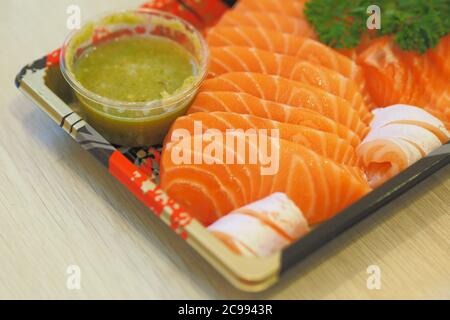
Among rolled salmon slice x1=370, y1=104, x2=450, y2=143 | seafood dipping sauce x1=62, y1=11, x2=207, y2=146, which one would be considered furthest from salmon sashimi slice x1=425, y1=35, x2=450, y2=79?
seafood dipping sauce x1=62, y1=11, x2=207, y2=146

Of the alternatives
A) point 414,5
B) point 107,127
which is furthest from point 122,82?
point 414,5

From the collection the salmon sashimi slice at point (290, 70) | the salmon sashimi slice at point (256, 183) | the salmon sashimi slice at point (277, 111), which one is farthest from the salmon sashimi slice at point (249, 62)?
the salmon sashimi slice at point (256, 183)

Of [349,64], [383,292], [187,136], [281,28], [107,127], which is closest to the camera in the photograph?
[383,292]

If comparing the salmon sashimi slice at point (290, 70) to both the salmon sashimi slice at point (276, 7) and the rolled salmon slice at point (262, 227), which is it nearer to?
the salmon sashimi slice at point (276, 7)

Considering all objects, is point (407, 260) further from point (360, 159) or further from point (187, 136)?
point (187, 136)

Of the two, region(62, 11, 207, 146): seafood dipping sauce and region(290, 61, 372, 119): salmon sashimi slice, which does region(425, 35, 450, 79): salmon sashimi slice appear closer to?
region(290, 61, 372, 119): salmon sashimi slice

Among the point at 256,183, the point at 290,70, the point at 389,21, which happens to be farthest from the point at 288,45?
the point at 256,183
